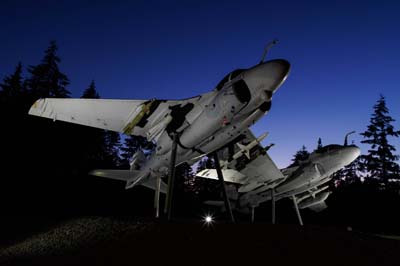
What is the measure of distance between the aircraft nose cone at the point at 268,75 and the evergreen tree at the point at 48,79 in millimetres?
35825

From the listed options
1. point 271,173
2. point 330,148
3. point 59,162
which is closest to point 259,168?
point 271,173

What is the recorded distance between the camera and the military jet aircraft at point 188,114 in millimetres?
9469

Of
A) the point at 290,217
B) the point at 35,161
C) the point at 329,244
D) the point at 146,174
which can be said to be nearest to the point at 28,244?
the point at 146,174

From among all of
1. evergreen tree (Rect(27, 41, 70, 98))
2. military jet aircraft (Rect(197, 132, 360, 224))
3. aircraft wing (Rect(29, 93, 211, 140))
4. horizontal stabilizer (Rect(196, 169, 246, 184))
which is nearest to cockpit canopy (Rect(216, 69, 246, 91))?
aircraft wing (Rect(29, 93, 211, 140))

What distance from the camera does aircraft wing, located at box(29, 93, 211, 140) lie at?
11703 mm

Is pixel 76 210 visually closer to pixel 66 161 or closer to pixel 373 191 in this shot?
pixel 66 161

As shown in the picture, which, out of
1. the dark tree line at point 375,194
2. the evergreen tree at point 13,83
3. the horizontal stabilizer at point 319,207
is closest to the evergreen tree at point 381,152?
the dark tree line at point 375,194

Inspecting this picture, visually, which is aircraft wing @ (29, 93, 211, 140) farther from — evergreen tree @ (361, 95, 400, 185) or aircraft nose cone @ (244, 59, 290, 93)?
evergreen tree @ (361, 95, 400, 185)

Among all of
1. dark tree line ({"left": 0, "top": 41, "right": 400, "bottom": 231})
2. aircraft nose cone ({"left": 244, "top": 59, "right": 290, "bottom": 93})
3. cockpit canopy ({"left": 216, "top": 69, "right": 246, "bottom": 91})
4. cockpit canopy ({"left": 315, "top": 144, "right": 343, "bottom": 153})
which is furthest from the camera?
dark tree line ({"left": 0, "top": 41, "right": 400, "bottom": 231})

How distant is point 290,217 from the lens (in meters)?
41.4

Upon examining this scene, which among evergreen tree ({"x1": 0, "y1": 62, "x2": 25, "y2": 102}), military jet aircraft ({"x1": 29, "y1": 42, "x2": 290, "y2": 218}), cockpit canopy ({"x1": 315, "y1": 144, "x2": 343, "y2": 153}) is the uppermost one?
evergreen tree ({"x1": 0, "y1": 62, "x2": 25, "y2": 102})

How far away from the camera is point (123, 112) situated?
12562 millimetres

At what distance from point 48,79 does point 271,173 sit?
3597cm

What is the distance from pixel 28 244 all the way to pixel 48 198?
77.5 ft
